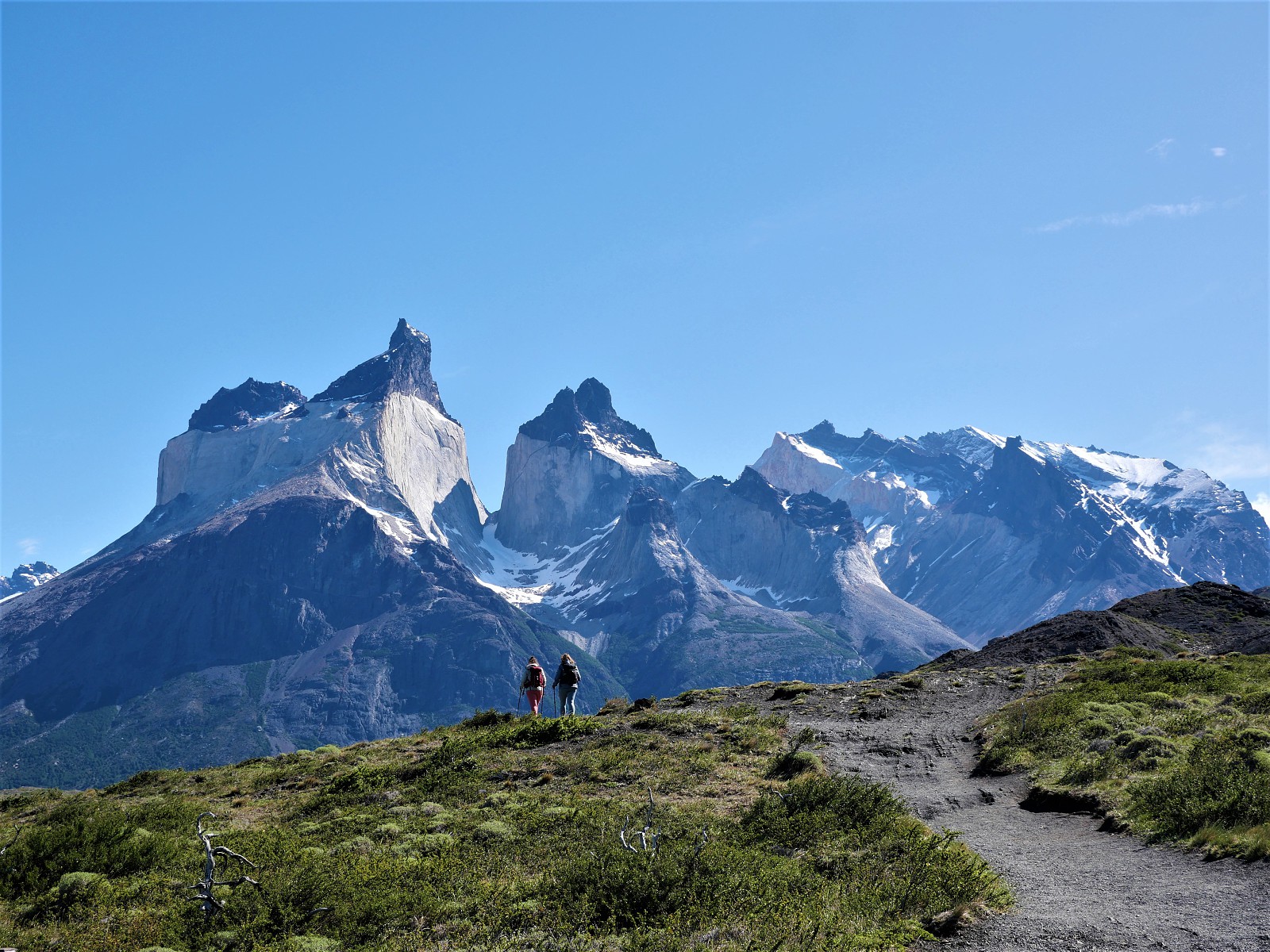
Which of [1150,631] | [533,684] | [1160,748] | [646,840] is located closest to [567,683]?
[533,684]

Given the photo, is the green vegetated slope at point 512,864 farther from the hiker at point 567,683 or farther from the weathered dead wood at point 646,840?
the hiker at point 567,683

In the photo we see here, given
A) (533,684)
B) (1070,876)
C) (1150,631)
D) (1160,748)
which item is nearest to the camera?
(1070,876)

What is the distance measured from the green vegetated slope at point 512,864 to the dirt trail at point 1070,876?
39.0 inches

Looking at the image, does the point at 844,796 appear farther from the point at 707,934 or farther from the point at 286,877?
the point at 286,877

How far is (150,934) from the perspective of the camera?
47.2 ft

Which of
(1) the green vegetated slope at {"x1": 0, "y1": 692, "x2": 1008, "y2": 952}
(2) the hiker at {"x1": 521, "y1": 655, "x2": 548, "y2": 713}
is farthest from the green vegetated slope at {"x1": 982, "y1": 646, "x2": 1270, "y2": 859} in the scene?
(2) the hiker at {"x1": 521, "y1": 655, "x2": 548, "y2": 713}

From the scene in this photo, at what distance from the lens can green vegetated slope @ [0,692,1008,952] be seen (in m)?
13.9

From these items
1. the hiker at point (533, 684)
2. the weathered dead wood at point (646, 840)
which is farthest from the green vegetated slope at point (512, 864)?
the hiker at point (533, 684)

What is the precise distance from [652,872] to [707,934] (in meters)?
1.50

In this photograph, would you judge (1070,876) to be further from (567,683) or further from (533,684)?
(533,684)

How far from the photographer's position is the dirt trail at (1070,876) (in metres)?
13.3

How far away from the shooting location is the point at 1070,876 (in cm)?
1666

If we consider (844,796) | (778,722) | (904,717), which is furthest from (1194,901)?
(904,717)

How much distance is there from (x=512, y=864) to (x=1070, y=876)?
10.7m
